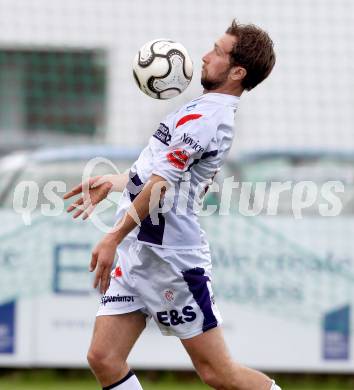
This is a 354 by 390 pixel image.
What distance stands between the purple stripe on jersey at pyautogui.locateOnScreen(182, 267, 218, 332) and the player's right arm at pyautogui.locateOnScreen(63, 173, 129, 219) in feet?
1.74

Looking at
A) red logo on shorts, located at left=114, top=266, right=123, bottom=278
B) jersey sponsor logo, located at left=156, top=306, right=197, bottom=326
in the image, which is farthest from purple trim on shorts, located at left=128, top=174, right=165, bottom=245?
jersey sponsor logo, located at left=156, top=306, right=197, bottom=326

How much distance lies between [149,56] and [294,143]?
206 inches

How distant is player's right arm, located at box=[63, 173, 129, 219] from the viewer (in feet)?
15.9

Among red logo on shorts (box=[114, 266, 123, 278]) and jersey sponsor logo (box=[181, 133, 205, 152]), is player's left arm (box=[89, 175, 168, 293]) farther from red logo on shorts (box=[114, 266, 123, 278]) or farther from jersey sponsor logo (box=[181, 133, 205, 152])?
red logo on shorts (box=[114, 266, 123, 278])

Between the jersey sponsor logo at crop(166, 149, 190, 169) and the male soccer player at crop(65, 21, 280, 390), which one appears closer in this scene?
the jersey sponsor logo at crop(166, 149, 190, 169)

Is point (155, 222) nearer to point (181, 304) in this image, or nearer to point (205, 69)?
point (181, 304)

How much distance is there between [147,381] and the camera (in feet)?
24.0

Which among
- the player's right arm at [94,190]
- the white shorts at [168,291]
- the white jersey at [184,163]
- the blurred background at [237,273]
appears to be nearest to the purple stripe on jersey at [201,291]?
the white shorts at [168,291]

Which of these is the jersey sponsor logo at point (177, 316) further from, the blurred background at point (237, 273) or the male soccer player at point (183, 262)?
the blurred background at point (237, 273)

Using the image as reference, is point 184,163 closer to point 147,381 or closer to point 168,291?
point 168,291

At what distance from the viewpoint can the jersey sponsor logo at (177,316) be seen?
4.71m

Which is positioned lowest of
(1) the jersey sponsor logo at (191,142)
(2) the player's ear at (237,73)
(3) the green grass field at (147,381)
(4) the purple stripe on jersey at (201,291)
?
(3) the green grass field at (147,381)

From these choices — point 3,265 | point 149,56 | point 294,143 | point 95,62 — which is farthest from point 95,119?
point 149,56

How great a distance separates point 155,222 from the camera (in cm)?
468
